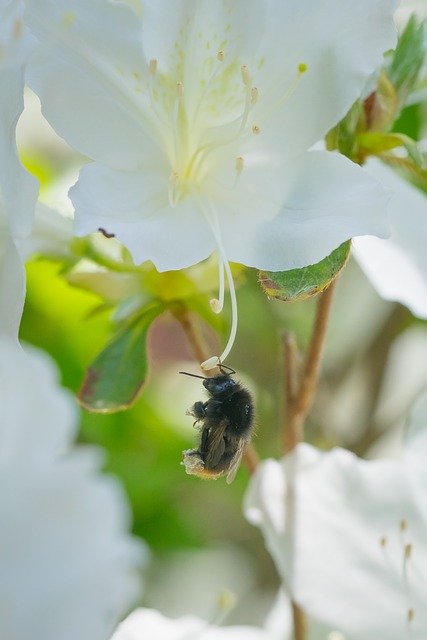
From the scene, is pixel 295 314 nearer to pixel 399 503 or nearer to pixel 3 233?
pixel 399 503

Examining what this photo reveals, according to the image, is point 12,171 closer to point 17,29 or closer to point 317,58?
point 17,29

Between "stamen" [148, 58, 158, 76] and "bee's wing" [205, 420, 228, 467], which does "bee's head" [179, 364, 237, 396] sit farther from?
"stamen" [148, 58, 158, 76]

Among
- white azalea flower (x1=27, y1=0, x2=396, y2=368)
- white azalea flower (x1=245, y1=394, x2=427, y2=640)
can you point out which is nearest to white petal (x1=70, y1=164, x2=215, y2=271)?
white azalea flower (x1=27, y1=0, x2=396, y2=368)

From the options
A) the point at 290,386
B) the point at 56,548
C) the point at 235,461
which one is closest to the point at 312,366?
the point at 290,386

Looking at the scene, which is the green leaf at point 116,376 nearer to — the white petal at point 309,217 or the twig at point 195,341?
the twig at point 195,341

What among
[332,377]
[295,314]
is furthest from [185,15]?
[332,377]

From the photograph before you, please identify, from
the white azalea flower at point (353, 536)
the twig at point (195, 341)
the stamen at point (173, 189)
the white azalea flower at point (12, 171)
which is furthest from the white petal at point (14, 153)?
the white azalea flower at point (353, 536)
